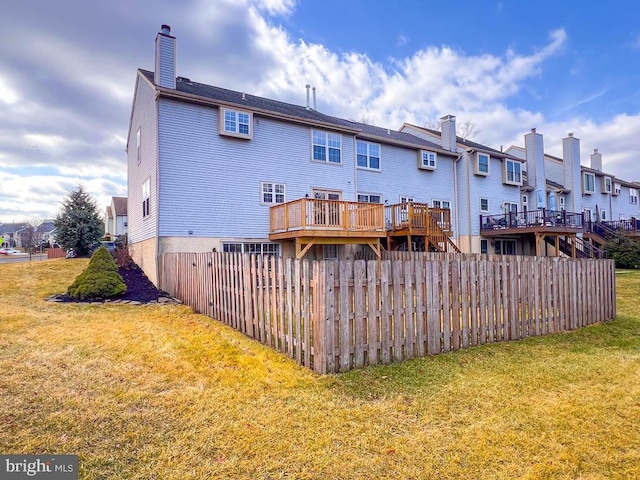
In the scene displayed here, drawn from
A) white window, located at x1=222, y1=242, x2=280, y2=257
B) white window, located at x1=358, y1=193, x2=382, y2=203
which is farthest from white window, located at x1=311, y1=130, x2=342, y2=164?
white window, located at x1=222, y1=242, x2=280, y2=257

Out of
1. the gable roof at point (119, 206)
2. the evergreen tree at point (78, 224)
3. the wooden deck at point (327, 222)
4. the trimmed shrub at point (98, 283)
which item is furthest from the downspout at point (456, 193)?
the gable roof at point (119, 206)

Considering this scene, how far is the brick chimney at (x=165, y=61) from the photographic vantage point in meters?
13.9

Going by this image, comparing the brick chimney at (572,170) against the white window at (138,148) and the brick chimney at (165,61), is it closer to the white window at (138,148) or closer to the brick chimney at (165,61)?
the brick chimney at (165,61)

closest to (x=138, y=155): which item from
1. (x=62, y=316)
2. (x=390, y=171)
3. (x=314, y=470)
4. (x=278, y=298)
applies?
(x=62, y=316)

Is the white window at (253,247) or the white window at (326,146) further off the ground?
the white window at (326,146)

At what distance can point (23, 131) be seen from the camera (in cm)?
1948

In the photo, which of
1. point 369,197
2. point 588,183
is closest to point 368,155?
point 369,197

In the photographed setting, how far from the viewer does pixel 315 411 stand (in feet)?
11.3

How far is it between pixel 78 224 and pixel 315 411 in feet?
73.4

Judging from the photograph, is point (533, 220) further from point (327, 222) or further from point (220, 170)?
point (220, 170)

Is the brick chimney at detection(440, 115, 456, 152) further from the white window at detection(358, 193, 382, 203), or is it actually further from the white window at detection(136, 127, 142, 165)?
the white window at detection(136, 127, 142, 165)

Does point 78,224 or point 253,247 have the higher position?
point 78,224

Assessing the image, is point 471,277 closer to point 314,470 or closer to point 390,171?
point 314,470

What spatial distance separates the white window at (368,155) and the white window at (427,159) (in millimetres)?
3263
